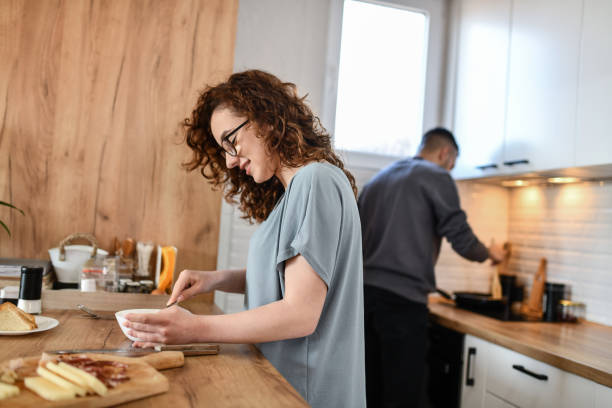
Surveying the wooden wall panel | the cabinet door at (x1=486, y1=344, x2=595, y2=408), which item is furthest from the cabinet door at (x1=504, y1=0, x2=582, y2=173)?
the wooden wall panel

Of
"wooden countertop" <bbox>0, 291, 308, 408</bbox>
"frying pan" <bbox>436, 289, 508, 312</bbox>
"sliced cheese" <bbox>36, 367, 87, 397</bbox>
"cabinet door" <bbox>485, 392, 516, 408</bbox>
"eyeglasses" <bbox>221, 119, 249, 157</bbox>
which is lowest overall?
"cabinet door" <bbox>485, 392, 516, 408</bbox>

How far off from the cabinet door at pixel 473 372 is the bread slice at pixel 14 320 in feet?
5.69

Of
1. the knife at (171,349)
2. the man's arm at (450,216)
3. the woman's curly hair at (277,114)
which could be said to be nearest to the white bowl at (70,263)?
the woman's curly hair at (277,114)

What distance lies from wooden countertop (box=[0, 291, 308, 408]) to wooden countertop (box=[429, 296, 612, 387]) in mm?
1150

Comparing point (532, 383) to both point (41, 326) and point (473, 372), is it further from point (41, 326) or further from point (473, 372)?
point (41, 326)

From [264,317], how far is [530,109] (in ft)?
6.02

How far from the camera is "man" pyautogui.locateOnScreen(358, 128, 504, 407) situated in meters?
2.26

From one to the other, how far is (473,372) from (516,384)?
263mm

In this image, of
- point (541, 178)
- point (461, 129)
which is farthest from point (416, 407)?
point (461, 129)

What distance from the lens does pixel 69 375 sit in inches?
29.9

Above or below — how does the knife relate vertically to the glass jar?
above

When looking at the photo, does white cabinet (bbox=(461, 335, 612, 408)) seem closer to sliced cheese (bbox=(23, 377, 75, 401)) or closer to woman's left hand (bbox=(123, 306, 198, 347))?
woman's left hand (bbox=(123, 306, 198, 347))

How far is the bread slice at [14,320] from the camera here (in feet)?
3.59

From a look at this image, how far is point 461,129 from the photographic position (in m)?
2.86
